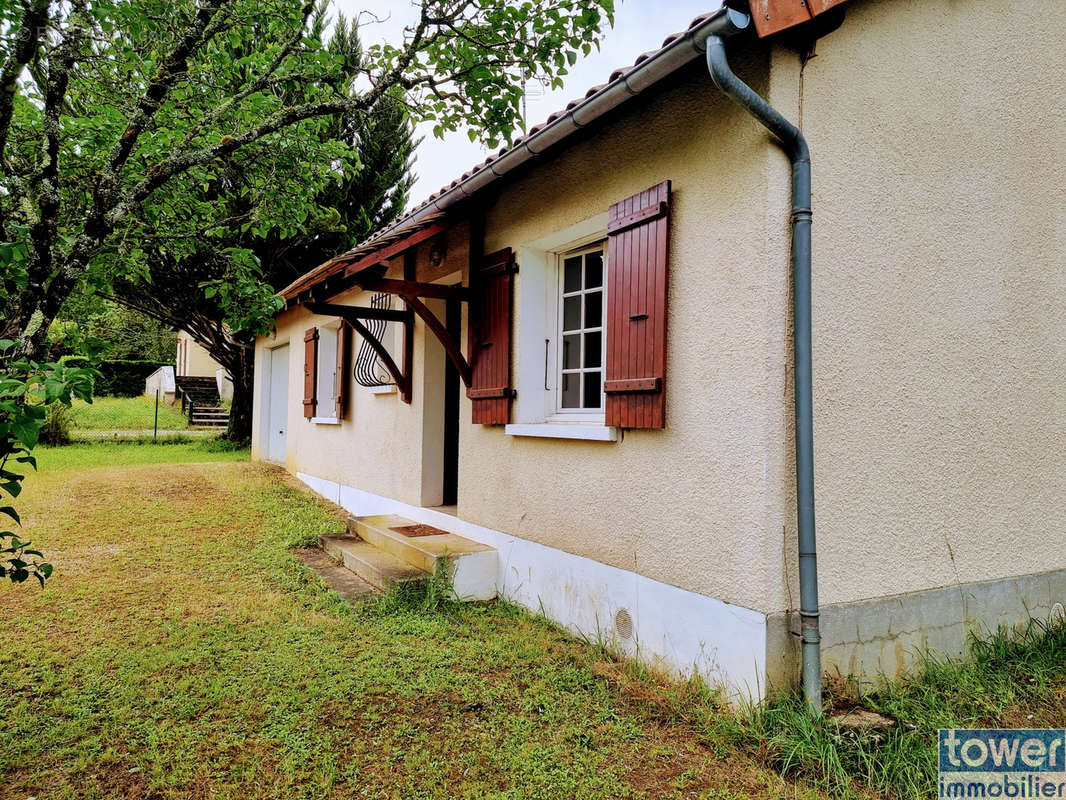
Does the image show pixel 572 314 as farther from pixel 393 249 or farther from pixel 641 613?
pixel 641 613

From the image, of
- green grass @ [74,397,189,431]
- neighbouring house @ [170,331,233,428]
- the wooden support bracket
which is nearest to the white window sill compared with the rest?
the wooden support bracket

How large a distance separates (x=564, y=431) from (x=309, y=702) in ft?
7.48

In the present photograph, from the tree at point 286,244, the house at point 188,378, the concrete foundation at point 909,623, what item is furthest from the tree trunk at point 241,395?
the concrete foundation at point 909,623

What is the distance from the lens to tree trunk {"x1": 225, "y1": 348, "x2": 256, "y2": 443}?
16281mm

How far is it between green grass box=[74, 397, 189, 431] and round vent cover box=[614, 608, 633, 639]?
19762 millimetres

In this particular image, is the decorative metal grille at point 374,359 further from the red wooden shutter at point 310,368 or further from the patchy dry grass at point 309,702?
the patchy dry grass at point 309,702

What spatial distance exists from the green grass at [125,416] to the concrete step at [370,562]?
53.8 feet

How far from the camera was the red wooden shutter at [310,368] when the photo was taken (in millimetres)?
10125

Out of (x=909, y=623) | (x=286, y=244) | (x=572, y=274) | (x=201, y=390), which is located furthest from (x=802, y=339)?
(x=201, y=390)

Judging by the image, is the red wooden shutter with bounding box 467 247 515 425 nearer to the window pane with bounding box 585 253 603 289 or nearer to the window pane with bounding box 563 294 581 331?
the window pane with bounding box 563 294 581 331

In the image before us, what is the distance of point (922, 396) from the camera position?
3.81 meters

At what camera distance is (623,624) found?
4109 mm

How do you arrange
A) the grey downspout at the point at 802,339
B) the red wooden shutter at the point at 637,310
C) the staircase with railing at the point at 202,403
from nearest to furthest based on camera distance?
the grey downspout at the point at 802,339 → the red wooden shutter at the point at 637,310 → the staircase with railing at the point at 202,403

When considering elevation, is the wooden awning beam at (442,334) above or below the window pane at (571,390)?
above
